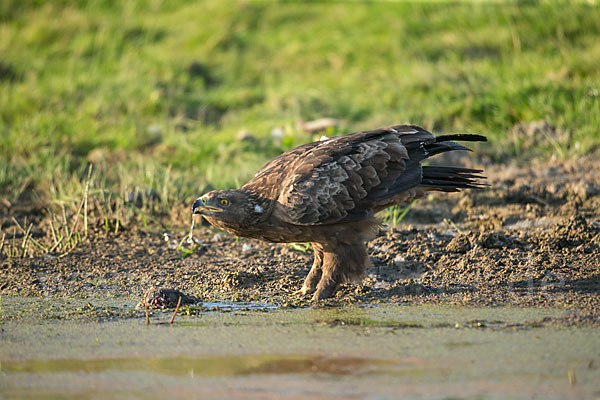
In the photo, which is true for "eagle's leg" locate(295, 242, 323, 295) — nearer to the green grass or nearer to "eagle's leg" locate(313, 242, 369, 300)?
"eagle's leg" locate(313, 242, 369, 300)

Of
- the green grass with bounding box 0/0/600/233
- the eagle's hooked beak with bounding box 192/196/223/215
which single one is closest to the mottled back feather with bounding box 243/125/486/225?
the eagle's hooked beak with bounding box 192/196/223/215

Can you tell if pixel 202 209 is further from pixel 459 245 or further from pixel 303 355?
pixel 459 245

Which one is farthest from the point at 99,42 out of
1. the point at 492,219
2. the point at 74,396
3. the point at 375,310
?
the point at 74,396

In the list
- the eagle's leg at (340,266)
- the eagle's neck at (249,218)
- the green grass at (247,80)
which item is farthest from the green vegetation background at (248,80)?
the eagle's leg at (340,266)

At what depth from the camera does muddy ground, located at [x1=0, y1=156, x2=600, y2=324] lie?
5.15 meters

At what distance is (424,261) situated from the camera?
225 inches

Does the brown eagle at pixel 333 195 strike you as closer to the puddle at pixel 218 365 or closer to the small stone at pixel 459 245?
the small stone at pixel 459 245

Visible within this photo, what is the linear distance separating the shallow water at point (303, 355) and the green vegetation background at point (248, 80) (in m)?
2.77

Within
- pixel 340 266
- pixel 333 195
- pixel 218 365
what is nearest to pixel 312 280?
pixel 340 266

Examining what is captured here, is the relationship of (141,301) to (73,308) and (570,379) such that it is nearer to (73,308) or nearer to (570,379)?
(73,308)

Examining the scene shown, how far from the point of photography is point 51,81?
32.9ft

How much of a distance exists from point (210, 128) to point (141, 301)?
13.8 feet

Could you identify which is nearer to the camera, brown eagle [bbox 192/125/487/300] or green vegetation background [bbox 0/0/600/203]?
brown eagle [bbox 192/125/487/300]

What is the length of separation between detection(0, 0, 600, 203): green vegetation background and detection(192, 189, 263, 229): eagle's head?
6.63 ft
